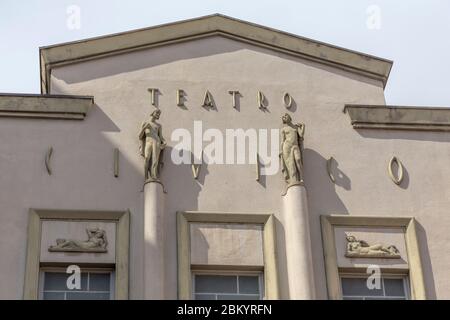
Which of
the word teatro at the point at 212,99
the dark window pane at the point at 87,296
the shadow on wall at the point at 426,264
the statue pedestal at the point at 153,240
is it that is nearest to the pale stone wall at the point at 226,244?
the statue pedestal at the point at 153,240

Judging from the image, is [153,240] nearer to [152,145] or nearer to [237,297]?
[237,297]

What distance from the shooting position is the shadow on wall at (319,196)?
23688mm

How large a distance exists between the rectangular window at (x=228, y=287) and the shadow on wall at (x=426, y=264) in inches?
125

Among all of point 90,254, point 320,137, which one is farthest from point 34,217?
point 320,137

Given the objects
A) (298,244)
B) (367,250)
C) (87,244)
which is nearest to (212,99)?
(298,244)

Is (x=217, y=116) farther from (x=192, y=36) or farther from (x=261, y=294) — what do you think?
(x=261, y=294)

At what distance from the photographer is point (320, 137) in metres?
25.4

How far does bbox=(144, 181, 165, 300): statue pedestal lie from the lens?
2266 cm

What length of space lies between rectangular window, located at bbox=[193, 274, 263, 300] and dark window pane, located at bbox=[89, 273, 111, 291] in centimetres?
163

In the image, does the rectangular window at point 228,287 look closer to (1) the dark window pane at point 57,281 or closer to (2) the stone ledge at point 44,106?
(1) the dark window pane at point 57,281

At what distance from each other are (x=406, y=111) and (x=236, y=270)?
204 inches

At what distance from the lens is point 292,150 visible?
24.6 metres

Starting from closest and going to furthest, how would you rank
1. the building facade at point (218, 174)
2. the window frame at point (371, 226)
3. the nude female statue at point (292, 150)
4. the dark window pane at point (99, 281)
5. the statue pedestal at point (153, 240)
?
1. the statue pedestal at point (153, 240)
2. the dark window pane at point (99, 281)
3. the building facade at point (218, 174)
4. the window frame at point (371, 226)
5. the nude female statue at point (292, 150)
